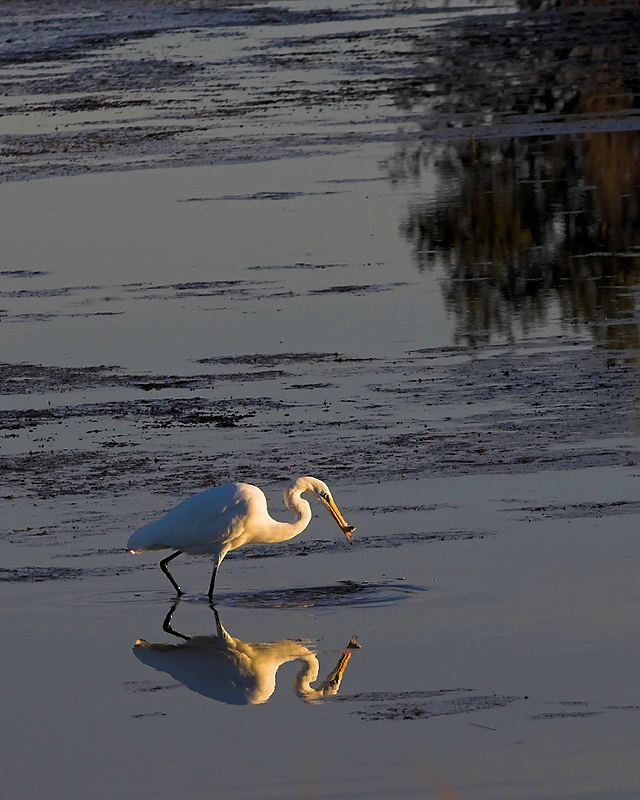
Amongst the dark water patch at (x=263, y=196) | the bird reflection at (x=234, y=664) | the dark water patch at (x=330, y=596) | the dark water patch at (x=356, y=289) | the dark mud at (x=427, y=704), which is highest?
the dark mud at (x=427, y=704)

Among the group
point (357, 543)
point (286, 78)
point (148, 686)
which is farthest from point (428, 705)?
point (286, 78)

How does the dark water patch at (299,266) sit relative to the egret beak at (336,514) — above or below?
below

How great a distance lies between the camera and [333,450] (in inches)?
476

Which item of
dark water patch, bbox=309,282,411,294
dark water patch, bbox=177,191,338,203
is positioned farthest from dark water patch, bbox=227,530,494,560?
dark water patch, bbox=177,191,338,203

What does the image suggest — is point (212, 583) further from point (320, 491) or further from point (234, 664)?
point (234, 664)

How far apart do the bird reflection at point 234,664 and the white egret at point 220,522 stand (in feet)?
1.85

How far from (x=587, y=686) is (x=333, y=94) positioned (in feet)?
84.6

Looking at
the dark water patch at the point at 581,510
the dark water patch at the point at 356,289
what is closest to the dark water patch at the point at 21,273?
the dark water patch at the point at 356,289

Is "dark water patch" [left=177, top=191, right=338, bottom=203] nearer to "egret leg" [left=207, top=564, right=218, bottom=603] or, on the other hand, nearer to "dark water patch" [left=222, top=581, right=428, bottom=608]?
"egret leg" [left=207, top=564, right=218, bottom=603]

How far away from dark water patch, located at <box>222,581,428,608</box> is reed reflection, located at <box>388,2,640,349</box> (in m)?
5.55

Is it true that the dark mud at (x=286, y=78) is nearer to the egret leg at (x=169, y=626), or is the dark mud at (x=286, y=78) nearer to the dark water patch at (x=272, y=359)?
the dark water patch at (x=272, y=359)

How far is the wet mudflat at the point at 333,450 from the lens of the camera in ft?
25.2

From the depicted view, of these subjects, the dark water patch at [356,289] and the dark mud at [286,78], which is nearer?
the dark water patch at [356,289]

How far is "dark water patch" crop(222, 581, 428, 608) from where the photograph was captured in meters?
9.42
